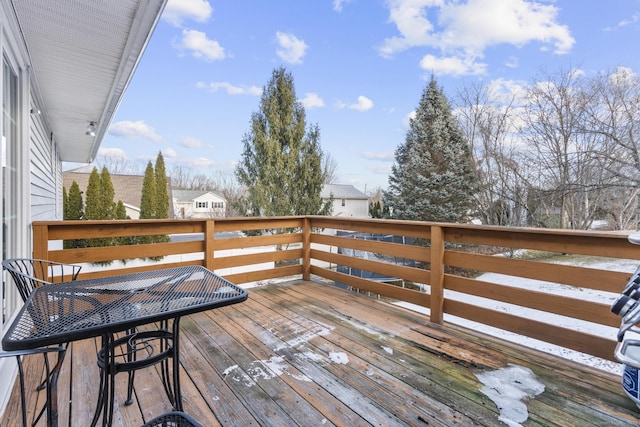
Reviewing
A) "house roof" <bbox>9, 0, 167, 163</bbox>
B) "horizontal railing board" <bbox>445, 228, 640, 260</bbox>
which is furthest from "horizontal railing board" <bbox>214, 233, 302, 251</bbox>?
"horizontal railing board" <bbox>445, 228, 640, 260</bbox>

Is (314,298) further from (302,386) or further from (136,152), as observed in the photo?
(136,152)

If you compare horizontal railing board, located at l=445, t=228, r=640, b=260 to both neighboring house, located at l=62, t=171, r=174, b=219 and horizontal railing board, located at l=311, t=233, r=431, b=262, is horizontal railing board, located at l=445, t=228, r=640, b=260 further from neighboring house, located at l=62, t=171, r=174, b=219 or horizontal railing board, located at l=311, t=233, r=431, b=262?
neighboring house, located at l=62, t=171, r=174, b=219

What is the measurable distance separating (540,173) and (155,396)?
1149 cm

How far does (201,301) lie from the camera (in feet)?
4.52

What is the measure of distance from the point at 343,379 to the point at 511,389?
0.96m

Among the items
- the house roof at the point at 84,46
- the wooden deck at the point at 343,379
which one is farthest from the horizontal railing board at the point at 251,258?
the house roof at the point at 84,46

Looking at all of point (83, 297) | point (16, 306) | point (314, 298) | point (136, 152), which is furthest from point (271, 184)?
point (136, 152)

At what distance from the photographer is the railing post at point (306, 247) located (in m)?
4.40

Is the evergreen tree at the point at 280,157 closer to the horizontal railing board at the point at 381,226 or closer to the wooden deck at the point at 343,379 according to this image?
the horizontal railing board at the point at 381,226

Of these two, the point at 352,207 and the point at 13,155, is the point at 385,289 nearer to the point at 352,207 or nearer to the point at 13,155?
the point at 13,155

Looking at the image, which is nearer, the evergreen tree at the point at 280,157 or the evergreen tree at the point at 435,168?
the evergreen tree at the point at 435,168

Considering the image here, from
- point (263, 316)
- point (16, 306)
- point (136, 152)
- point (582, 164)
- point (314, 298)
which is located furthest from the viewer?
point (136, 152)

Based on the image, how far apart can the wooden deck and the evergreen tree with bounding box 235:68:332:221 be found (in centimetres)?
1059

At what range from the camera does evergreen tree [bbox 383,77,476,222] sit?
12195 mm
